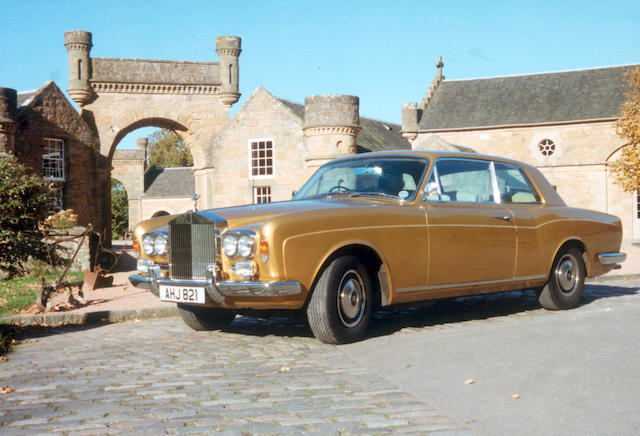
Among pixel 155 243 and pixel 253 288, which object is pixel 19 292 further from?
pixel 253 288

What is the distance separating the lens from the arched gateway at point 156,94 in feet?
108

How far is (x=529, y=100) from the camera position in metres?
41.4

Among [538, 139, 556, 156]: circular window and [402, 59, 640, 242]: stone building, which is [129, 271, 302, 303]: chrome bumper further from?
[538, 139, 556, 156]: circular window

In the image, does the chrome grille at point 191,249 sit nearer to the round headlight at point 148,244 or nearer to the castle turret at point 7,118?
the round headlight at point 148,244

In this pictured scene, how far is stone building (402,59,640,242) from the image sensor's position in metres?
38.0

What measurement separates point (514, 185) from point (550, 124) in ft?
107

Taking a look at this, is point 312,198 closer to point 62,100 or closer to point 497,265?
point 497,265

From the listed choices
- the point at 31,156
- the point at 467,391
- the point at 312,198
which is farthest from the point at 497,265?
the point at 31,156

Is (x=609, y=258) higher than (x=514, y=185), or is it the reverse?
(x=514, y=185)

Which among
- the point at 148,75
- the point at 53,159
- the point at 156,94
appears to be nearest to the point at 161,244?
the point at 53,159

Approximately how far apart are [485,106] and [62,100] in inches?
944

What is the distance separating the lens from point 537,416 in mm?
4117

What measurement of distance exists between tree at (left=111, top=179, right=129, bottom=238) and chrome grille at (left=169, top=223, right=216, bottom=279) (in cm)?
5814

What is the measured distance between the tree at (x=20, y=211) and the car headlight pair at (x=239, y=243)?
335 inches
